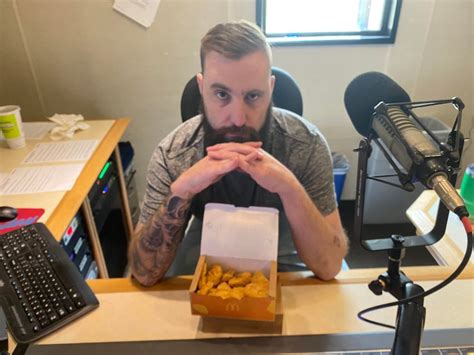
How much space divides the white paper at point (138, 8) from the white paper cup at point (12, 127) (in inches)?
28.6

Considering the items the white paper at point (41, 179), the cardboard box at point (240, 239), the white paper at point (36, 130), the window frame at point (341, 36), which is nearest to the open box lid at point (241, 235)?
the cardboard box at point (240, 239)

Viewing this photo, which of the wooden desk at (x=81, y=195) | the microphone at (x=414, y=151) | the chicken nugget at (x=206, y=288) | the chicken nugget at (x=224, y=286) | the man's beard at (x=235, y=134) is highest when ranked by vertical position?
the microphone at (x=414, y=151)

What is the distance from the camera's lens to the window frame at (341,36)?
6.54ft

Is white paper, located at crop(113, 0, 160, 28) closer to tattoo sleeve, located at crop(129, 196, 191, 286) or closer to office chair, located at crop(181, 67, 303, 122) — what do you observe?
office chair, located at crop(181, 67, 303, 122)

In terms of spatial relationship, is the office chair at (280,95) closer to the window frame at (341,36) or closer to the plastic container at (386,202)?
the window frame at (341,36)

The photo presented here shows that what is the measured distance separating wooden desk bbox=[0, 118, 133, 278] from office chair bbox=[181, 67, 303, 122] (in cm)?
45

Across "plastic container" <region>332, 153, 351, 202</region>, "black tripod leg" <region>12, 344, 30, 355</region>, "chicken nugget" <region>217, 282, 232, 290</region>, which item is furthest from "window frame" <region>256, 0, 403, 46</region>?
"black tripod leg" <region>12, 344, 30, 355</region>

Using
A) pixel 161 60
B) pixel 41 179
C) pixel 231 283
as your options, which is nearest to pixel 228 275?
pixel 231 283

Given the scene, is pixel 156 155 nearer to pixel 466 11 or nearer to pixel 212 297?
pixel 212 297

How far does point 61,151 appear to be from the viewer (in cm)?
163

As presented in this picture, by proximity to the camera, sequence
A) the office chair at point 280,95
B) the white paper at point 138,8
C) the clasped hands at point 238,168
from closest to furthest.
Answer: the clasped hands at point 238,168 → the office chair at point 280,95 → the white paper at point 138,8

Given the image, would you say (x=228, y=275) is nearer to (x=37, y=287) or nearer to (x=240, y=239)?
(x=240, y=239)

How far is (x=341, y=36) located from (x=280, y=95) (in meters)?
0.98

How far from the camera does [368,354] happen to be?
27.2 inches
